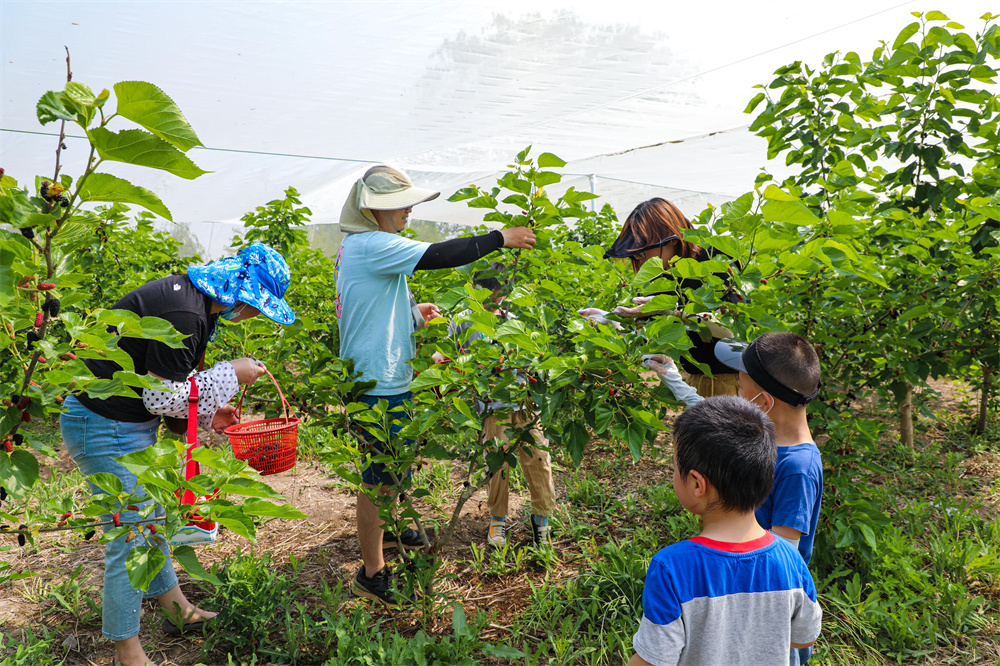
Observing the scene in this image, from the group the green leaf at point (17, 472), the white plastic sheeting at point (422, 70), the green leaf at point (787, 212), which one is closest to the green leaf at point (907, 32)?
the green leaf at point (787, 212)

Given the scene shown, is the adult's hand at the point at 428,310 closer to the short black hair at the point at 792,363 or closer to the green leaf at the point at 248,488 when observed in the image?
the short black hair at the point at 792,363

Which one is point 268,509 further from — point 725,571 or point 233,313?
point 233,313

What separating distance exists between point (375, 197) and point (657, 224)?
1.17 m

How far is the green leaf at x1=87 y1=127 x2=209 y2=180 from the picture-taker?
0.87 metres

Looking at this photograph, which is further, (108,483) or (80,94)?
(108,483)

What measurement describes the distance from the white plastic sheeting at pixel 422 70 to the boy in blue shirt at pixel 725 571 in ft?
11.3

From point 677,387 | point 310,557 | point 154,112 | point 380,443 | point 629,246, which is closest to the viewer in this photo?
point 154,112

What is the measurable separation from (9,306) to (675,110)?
5.22m

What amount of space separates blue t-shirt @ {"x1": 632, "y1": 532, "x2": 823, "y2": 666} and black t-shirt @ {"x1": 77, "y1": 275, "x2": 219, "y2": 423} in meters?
1.62

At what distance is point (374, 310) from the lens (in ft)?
7.80

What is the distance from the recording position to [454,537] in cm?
308

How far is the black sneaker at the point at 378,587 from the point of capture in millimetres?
2451

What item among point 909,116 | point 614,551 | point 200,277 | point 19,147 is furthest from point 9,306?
point 19,147

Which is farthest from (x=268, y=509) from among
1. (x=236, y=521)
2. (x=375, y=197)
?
(x=375, y=197)
